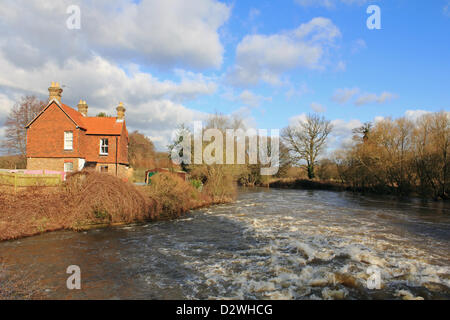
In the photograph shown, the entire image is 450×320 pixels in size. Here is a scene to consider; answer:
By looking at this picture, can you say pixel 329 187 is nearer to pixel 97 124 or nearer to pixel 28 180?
pixel 97 124

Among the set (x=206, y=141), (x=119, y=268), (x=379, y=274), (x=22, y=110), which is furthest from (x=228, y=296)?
(x=22, y=110)

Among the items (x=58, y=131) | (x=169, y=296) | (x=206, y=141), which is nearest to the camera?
(x=169, y=296)

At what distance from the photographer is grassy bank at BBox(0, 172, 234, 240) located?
10.6m

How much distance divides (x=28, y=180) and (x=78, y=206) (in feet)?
8.42

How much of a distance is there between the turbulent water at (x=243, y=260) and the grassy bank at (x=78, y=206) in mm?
769

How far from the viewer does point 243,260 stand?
8.01 meters

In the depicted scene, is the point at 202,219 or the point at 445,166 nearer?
the point at 202,219

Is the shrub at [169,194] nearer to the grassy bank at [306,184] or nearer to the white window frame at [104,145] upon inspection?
the white window frame at [104,145]

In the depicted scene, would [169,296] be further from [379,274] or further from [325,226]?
[325,226]

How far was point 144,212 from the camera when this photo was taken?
14.0 meters

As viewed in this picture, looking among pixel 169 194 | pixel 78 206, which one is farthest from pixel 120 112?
pixel 78 206

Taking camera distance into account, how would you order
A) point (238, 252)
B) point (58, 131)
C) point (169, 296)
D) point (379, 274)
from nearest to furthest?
point (169, 296)
point (379, 274)
point (238, 252)
point (58, 131)

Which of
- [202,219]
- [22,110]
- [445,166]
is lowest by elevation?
[202,219]
